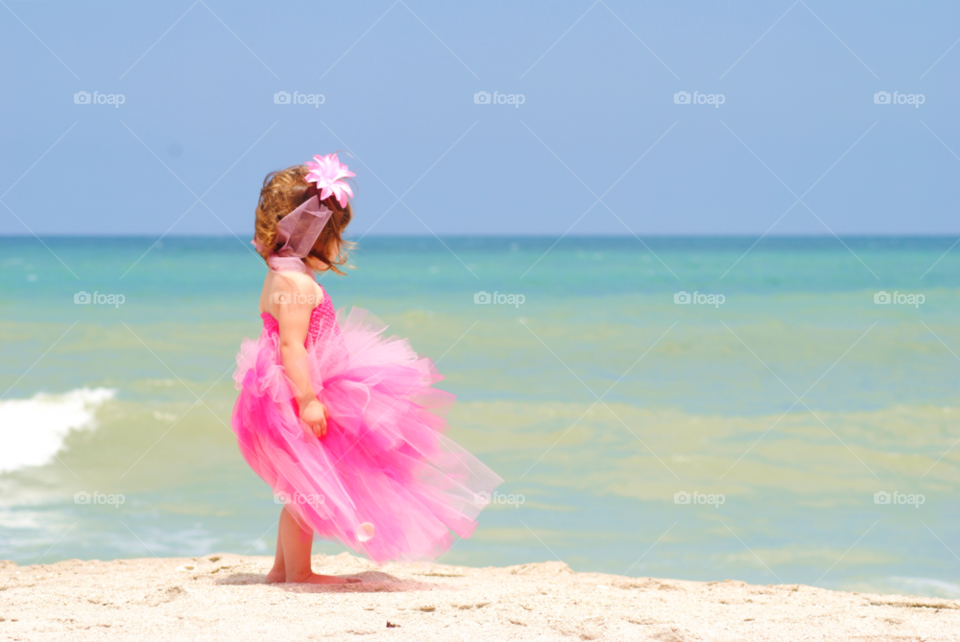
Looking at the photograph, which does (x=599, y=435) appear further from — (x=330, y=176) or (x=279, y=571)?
(x=330, y=176)

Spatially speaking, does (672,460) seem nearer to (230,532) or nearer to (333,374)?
(230,532)

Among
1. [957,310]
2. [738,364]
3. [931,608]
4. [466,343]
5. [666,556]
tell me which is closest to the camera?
[931,608]

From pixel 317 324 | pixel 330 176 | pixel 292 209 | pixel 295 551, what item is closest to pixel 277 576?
pixel 295 551

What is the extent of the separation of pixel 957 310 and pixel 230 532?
15323 mm

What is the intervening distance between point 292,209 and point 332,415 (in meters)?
0.79

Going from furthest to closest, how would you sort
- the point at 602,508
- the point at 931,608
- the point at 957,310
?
the point at 957,310
the point at 602,508
the point at 931,608

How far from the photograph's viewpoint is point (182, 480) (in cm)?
599

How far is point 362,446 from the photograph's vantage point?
3.27 m

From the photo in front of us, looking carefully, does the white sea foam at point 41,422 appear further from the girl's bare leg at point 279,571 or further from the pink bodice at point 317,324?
the pink bodice at point 317,324

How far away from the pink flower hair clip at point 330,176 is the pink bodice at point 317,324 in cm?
36

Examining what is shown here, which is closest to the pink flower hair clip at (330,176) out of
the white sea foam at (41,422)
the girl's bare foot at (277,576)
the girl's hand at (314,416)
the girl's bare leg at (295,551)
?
the girl's hand at (314,416)

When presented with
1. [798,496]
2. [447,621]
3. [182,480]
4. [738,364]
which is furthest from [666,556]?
[738,364]

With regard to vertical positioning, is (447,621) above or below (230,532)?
below

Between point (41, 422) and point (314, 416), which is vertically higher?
point (41, 422)
